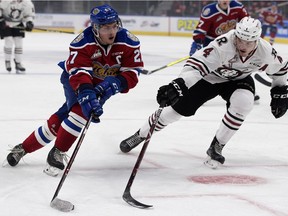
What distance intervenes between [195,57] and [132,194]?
0.92 meters

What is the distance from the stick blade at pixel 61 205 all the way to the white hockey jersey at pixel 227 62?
1.03 meters

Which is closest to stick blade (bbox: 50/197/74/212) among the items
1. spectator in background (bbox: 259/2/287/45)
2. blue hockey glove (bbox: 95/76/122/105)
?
blue hockey glove (bbox: 95/76/122/105)

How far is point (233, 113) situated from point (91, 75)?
0.84 m

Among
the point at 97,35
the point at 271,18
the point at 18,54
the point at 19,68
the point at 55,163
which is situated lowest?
the point at 271,18

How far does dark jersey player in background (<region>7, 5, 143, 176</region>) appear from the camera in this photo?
3363 mm

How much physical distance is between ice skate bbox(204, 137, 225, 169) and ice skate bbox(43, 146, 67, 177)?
2.84 ft

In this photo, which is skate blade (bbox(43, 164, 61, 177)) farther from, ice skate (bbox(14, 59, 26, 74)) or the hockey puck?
ice skate (bbox(14, 59, 26, 74))

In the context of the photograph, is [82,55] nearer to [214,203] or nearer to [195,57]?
[195,57]

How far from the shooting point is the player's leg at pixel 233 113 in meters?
3.75

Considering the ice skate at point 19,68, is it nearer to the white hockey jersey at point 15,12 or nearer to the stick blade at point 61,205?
the white hockey jersey at point 15,12

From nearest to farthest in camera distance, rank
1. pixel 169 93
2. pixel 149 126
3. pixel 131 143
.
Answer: pixel 169 93 < pixel 149 126 < pixel 131 143

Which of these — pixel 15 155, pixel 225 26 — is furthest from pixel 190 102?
pixel 225 26

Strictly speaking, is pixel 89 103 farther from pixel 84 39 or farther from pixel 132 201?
pixel 132 201

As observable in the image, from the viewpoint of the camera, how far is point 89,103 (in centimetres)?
326
